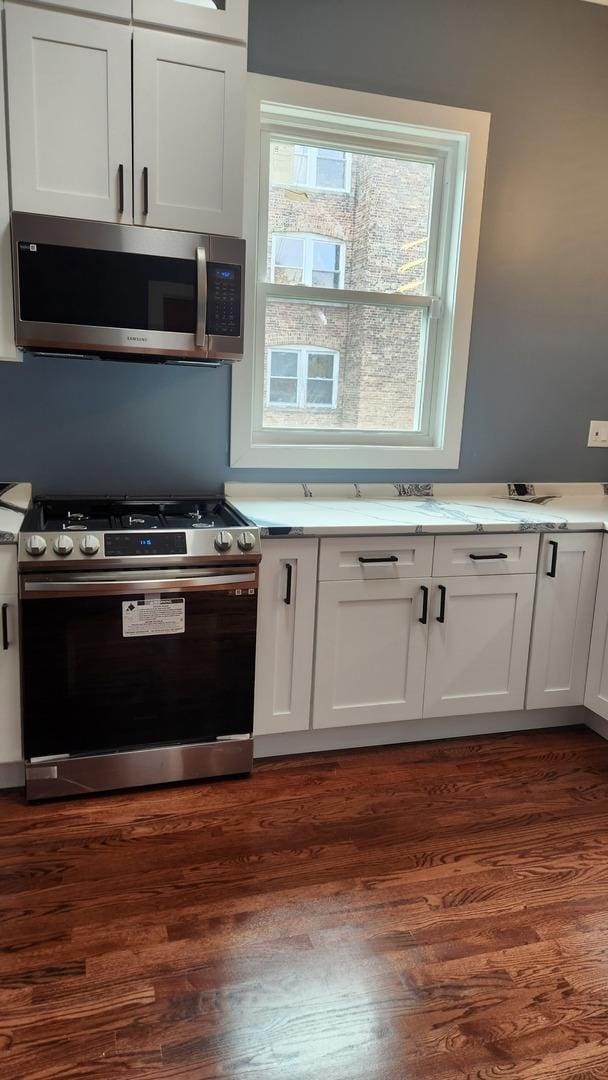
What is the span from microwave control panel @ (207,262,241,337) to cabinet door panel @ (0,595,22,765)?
3.49ft

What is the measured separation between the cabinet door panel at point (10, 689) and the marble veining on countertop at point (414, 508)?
0.81 metres

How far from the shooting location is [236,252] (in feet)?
7.66

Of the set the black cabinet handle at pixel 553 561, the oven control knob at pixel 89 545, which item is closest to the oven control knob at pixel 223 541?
the oven control knob at pixel 89 545

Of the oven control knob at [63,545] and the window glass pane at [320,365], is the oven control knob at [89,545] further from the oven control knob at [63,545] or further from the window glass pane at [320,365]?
the window glass pane at [320,365]

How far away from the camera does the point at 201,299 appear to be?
229 centimetres

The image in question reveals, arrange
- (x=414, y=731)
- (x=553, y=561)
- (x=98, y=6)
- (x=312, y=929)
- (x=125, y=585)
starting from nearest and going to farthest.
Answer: (x=312, y=929)
(x=98, y=6)
(x=125, y=585)
(x=553, y=561)
(x=414, y=731)

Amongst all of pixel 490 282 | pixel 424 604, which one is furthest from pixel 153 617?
pixel 490 282

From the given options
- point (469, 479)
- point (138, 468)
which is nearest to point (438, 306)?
point (469, 479)

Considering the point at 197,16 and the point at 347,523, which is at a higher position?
the point at 197,16

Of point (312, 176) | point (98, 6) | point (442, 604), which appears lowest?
point (442, 604)

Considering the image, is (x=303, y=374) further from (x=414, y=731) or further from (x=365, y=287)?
(x=414, y=731)

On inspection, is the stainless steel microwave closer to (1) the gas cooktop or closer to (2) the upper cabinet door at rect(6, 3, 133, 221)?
(2) the upper cabinet door at rect(6, 3, 133, 221)

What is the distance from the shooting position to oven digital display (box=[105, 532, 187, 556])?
217 cm

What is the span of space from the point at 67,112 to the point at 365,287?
1.27 meters
